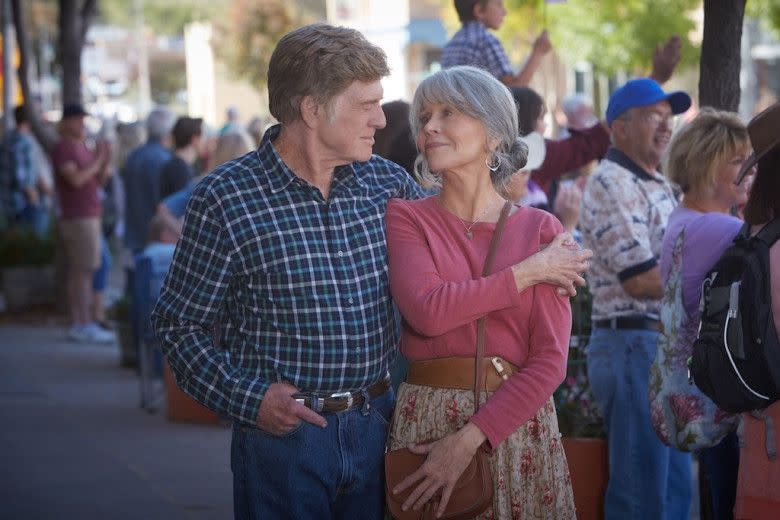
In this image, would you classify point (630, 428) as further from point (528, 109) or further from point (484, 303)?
point (484, 303)

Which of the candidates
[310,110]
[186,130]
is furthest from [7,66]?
[310,110]

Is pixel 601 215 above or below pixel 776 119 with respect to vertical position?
below

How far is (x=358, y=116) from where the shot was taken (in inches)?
155

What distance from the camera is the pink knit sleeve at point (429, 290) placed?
363cm

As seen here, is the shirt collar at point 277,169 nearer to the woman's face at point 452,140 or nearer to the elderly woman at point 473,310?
the elderly woman at point 473,310

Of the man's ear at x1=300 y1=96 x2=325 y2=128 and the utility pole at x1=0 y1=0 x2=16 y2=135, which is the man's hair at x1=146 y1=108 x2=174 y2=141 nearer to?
the man's ear at x1=300 y1=96 x2=325 y2=128

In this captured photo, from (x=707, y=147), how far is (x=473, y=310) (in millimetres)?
1932

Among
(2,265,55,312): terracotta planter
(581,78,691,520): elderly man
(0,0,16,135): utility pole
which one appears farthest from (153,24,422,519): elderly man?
(0,0,16,135): utility pole

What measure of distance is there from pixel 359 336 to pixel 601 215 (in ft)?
7.34

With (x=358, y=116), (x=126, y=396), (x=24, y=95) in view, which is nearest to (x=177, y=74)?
(x=24, y=95)

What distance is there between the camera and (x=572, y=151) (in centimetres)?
695

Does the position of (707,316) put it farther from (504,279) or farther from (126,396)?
(126,396)

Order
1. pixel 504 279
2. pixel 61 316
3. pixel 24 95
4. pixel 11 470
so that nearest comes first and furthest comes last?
1. pixel 504 279
2. pixel 11 470
3. pixel 61 316
4. pixel 24 95

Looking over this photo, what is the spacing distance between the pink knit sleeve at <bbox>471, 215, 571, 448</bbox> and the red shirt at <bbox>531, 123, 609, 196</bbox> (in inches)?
125
